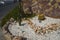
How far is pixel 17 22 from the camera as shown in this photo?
1412cm

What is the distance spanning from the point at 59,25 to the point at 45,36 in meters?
1.61

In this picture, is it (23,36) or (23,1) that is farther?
(23,1)

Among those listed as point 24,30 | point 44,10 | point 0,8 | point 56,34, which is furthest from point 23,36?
point 0,8

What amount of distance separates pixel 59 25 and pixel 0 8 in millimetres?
9474

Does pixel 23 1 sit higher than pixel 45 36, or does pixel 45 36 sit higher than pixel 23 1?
pixel 23 1

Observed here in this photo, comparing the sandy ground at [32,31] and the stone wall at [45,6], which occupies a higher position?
the stone wall at [45,6]

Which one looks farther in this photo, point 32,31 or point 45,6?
point 45,6

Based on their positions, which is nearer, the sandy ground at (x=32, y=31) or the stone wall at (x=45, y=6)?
the sandy ground at (x=32, y=31)

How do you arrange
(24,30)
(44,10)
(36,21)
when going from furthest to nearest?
(44,10) → (36,21) → (24,30)

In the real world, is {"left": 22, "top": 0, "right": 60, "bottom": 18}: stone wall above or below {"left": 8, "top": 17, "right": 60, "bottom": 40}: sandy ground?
above

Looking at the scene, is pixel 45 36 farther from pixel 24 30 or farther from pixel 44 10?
pixel 44 10

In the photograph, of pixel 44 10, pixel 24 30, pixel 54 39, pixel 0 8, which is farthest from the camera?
pixel 0 8

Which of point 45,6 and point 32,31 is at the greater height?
point 45,6

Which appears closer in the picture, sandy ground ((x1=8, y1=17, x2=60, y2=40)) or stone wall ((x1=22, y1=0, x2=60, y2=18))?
sandy ground ((x1=8, y1=17, x2=60, y2=40))
